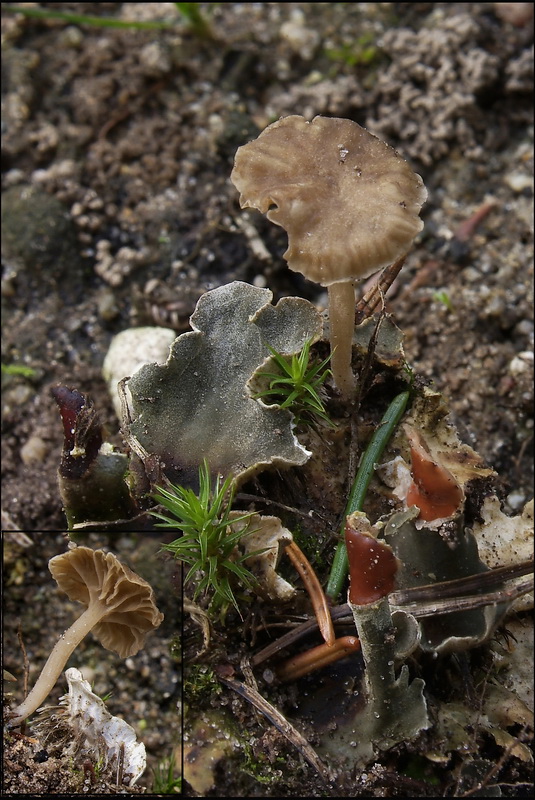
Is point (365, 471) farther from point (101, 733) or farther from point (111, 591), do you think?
point (101, 733)

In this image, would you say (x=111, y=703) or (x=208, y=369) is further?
(x=111, y=703)

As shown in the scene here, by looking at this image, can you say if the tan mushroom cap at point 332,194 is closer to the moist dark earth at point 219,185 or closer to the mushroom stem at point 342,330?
the mushroom stem at point 342,330

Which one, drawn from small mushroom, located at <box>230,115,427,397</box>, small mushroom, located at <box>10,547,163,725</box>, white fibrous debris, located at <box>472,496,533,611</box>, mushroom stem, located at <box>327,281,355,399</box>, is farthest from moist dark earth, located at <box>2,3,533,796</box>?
small mushroom, located at <box>230,115,427,397</box>

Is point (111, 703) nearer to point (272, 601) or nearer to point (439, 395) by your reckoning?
point (272, 601)

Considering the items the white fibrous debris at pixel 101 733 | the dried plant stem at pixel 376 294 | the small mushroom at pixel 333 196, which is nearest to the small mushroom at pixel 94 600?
the white fibrous debris at pixel 101 733

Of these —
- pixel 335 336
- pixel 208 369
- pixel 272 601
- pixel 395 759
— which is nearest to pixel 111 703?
pixel 272 601

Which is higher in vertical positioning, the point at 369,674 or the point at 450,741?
the point at 369,674

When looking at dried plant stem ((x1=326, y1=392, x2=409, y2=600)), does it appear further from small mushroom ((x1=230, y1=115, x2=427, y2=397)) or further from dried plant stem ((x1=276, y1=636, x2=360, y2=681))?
small mushroom ((x1=230, y1=115, x2=427, y2=397))
